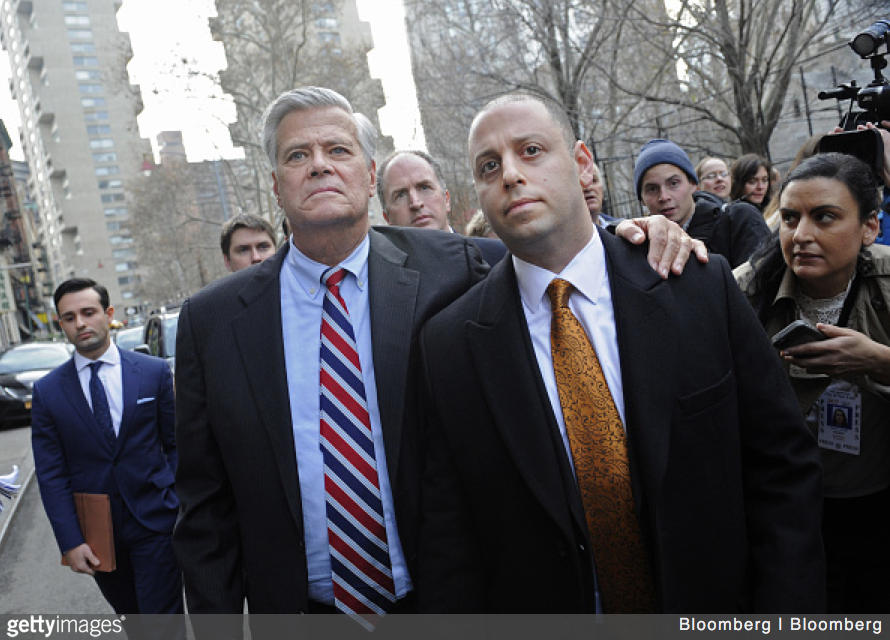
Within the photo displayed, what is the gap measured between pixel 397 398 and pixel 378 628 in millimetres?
736

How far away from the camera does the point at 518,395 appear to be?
198 centimetres

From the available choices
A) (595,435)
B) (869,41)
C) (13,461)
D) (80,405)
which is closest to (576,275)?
(595,435)

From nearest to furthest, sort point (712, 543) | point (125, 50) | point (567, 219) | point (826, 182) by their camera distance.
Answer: point (712, 543)
point (567, 219)
point (826, 182)
point (125, 50)

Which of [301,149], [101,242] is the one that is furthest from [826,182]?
[101,242]

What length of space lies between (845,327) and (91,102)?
116 m

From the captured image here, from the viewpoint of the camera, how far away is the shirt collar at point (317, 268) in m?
2.47

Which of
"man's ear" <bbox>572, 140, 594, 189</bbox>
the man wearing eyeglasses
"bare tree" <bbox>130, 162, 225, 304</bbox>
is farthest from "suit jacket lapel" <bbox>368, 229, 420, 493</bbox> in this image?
"bare tree" <bbox>130, 162, 225, 304</bbox>

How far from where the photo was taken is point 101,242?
9912 centimetres

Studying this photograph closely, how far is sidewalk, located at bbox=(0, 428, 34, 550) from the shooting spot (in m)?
8.18

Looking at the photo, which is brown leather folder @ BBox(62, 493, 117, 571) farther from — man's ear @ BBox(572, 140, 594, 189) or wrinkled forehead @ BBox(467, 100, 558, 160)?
man's ear @ BBox(572, 140, 594, 189)

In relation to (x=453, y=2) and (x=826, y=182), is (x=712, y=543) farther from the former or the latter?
(x=453, y=2)

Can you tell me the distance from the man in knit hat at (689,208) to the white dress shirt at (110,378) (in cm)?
347

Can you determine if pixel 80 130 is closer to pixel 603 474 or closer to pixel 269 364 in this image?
pixel 269 364

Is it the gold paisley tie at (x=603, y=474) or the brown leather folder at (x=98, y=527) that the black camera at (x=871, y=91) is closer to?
the gold paisley tie at (x=603, y=474)
